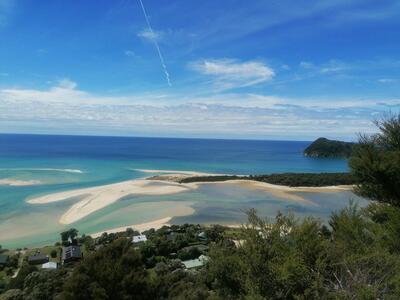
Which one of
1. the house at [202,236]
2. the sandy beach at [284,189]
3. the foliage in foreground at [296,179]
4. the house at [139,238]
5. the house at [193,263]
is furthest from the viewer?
the foliage in foreground at [296,179]

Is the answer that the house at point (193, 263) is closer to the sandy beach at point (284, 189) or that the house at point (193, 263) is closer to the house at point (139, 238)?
the house at point (139, 238)

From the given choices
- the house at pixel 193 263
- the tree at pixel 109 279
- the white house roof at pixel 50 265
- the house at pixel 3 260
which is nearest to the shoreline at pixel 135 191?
the house at pixel 3 260

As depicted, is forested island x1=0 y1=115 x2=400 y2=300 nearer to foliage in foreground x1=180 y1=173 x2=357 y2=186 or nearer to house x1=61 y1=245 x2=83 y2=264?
house x1=61 y1=245 x2=83 y2=264

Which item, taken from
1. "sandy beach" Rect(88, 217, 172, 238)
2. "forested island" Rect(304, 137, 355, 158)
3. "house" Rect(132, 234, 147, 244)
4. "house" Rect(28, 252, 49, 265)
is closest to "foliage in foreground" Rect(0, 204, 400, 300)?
"house" Rect(28, 252, 49, 265)

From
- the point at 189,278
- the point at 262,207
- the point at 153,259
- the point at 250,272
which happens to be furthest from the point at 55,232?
the point at 250,272

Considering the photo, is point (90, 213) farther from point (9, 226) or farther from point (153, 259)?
point (153, 259)

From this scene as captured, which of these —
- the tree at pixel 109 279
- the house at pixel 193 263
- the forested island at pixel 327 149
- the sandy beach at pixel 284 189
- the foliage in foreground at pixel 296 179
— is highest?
the forested island at pixel 327 149

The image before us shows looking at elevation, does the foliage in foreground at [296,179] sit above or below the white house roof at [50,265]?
above
